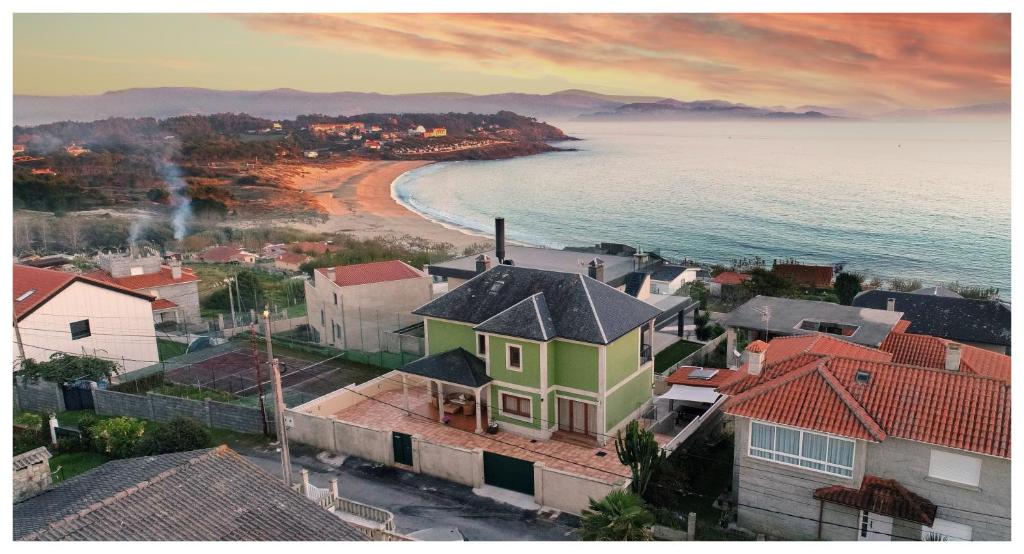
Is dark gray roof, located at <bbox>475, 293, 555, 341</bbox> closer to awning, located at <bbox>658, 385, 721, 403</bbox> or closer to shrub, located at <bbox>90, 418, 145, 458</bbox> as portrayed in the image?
awning, located at <bbox>658, 385, 721, 403</bbox>

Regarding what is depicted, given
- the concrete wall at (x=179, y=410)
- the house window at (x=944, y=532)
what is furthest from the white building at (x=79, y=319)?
the house window at (x=944, y=532)

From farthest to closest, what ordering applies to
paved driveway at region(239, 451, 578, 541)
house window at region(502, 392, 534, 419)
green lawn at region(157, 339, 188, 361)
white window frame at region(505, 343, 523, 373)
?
green lawn at region(157, 339, 188, 361)
house window at region(502, 392, 534, 419)
white window frame at region(505, 343, 523, 373)
paved driveway at region(239, 451, 578, 541)

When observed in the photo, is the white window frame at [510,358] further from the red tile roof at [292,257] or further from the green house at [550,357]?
the red tile roof at [292,257]

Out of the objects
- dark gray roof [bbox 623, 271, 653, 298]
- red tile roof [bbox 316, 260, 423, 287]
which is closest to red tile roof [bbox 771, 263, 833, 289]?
dark gray roof [bbox 623, 271, 653, 298]

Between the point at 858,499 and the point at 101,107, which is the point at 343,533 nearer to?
the point at 858,499

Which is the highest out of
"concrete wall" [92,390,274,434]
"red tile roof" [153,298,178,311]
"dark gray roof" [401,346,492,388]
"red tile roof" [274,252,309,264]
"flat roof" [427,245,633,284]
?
"flat roof" [427,245,633,284]

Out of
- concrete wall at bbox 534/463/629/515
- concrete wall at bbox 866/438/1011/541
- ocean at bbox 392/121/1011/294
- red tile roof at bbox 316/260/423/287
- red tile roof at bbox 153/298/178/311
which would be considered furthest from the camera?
ocean at bbox 392/121/1011/294

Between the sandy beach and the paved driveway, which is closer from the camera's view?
the paved driveway
